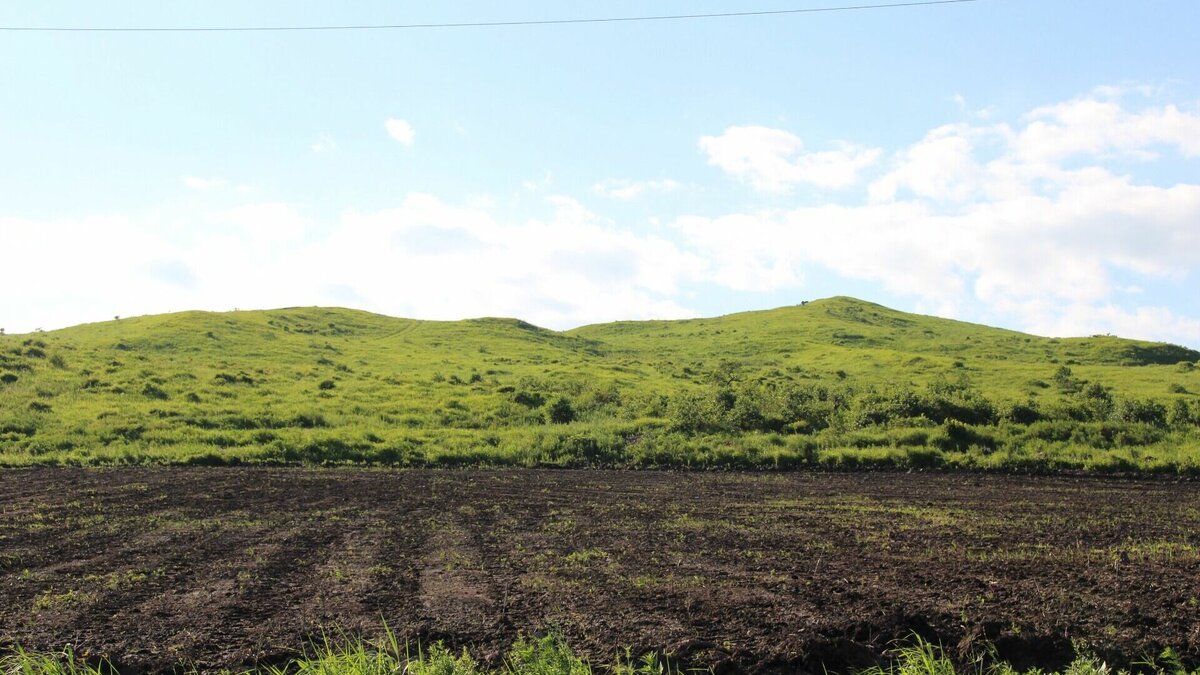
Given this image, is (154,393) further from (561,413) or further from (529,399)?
(561,413)

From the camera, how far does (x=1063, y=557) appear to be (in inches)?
453

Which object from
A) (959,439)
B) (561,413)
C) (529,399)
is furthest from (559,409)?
(959,439)

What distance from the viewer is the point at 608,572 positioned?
1073cm

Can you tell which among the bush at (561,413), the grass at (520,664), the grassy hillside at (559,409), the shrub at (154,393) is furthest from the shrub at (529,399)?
the grass at (520,664)

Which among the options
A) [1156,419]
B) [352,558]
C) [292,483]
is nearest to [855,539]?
[352,558]

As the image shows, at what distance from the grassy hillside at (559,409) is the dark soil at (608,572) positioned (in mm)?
7551

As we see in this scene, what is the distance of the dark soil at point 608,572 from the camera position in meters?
7.80

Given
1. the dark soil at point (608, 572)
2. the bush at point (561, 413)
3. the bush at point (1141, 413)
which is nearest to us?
the dark soil at point (608, 572)

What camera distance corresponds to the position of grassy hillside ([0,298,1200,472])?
2727 centimetres

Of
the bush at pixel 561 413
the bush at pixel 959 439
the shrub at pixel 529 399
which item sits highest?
the shrub at pixel 529 399

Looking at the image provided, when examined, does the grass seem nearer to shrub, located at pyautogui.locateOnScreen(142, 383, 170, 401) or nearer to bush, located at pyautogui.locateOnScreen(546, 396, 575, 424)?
bush, located at pyautogui.locateOnScreen(546, 396, 575, 424)

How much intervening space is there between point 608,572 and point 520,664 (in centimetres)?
375

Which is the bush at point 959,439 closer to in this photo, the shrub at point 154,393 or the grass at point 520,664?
the grass at point 520,664

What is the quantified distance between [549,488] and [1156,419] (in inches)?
912
